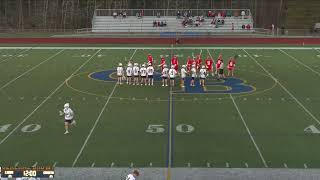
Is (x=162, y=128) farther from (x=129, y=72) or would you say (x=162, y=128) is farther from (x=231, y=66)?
(x=231, y=66)

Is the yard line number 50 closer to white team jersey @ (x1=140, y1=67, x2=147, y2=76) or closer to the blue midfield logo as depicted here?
the blue midfield logo

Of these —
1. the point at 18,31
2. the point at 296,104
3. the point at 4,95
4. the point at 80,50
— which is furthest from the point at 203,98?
the point at 18,31

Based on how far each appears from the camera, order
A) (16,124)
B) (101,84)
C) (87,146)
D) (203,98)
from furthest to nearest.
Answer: (101,84)
(203,98)
(16,124)
(87,146)

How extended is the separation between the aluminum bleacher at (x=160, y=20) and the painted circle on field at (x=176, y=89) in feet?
65.7

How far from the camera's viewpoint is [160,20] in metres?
45.6

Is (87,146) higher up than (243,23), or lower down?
lower down

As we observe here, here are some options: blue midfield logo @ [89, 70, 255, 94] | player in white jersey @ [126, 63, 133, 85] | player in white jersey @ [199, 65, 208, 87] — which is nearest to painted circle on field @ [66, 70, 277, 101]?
blue midfield logo @ [89, 70, 255, 94]

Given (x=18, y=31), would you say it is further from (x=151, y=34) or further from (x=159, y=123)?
(x=159, y=123)

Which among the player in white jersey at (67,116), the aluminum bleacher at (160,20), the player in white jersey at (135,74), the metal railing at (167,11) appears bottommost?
the player in white jersey at (67,116)

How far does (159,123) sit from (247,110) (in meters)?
3.36

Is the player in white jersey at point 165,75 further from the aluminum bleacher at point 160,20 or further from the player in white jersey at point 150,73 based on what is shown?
the aluminum bleacher at point 160,20

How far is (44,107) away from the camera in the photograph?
17.4 metres

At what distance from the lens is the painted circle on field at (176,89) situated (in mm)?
19517

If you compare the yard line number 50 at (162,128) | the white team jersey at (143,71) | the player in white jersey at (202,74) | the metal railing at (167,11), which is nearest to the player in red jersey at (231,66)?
the player in white jersey at (202,74)
